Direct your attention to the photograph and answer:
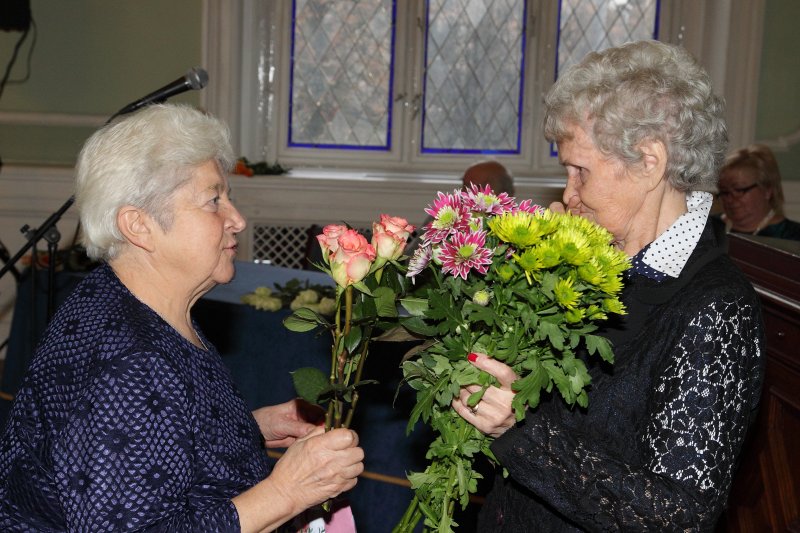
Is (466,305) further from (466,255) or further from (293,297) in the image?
(293,297)

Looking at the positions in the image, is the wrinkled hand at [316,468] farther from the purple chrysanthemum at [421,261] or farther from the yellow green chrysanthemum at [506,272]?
the yellow green chrysanthemum at [506,272]

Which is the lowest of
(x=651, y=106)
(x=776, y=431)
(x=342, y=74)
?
(x=776, y=431)

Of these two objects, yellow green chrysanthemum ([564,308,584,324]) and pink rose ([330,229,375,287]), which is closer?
yellow green chrysanthemum ([564,308,584,324])

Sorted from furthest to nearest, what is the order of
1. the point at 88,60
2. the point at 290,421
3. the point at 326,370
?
the point at 88,60, the point at 326,370, the point at 290,421

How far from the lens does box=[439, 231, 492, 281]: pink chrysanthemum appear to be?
1333 mm

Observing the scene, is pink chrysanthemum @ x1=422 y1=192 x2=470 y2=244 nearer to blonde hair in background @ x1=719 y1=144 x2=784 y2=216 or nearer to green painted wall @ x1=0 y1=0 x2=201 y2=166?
blonde hair in background @ x1=719 y1=144 x2=784 y2=216

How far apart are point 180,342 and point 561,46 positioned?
16.4 ft

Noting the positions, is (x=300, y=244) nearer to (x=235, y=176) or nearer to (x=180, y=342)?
(x=235, y=176)

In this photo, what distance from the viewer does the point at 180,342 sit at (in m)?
1.59

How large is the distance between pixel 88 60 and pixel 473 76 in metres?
2.50

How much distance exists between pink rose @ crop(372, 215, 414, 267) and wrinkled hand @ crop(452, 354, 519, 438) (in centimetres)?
22

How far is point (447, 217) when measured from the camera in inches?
55.1

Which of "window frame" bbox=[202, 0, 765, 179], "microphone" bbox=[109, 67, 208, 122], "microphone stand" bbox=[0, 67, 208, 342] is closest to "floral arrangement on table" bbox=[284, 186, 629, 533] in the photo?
"microphone stand" bbox=[0, 67, 208, 342]

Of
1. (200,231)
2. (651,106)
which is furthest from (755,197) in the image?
(200,231)
